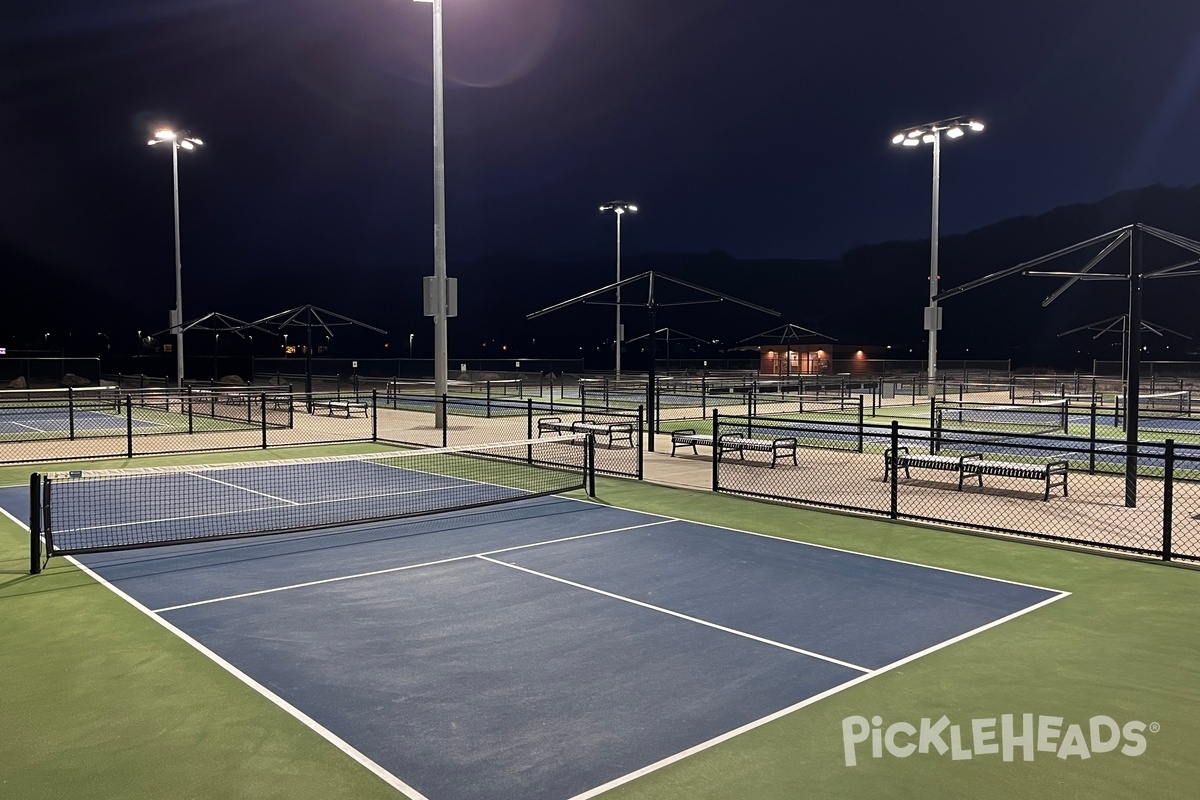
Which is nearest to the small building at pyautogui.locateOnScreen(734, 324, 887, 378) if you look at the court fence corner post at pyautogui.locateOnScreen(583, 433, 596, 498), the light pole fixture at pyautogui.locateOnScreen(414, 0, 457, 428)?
the light pole fixture at pyautogui.locateOnScreen(414, 0, 457, 428)

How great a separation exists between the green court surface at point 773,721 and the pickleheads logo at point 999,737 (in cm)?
3

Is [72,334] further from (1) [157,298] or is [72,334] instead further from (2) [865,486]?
(2) [865,486]

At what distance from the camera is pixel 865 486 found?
587 inches

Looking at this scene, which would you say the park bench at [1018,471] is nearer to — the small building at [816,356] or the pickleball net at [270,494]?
the pickleball net at [270,494]

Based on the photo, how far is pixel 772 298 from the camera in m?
97.7

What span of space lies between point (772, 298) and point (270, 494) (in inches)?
3464

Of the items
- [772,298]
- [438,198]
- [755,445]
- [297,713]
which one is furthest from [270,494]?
[772,298]

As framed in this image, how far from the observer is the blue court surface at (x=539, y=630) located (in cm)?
519

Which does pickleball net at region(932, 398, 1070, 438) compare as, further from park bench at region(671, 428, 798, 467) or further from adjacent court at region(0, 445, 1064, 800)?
adjacent court at region(0, 445, 1064, 800)

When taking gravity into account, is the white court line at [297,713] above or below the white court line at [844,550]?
below

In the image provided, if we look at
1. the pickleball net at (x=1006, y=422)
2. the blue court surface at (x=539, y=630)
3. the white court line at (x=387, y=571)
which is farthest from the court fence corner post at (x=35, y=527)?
the pickleball net at (x=1006, y=422)

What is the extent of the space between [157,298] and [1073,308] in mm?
88801

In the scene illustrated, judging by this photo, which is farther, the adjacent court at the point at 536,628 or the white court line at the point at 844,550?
the white court line at the point at 844,550

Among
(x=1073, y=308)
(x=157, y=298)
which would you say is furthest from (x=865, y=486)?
(x=1073, y=308)
